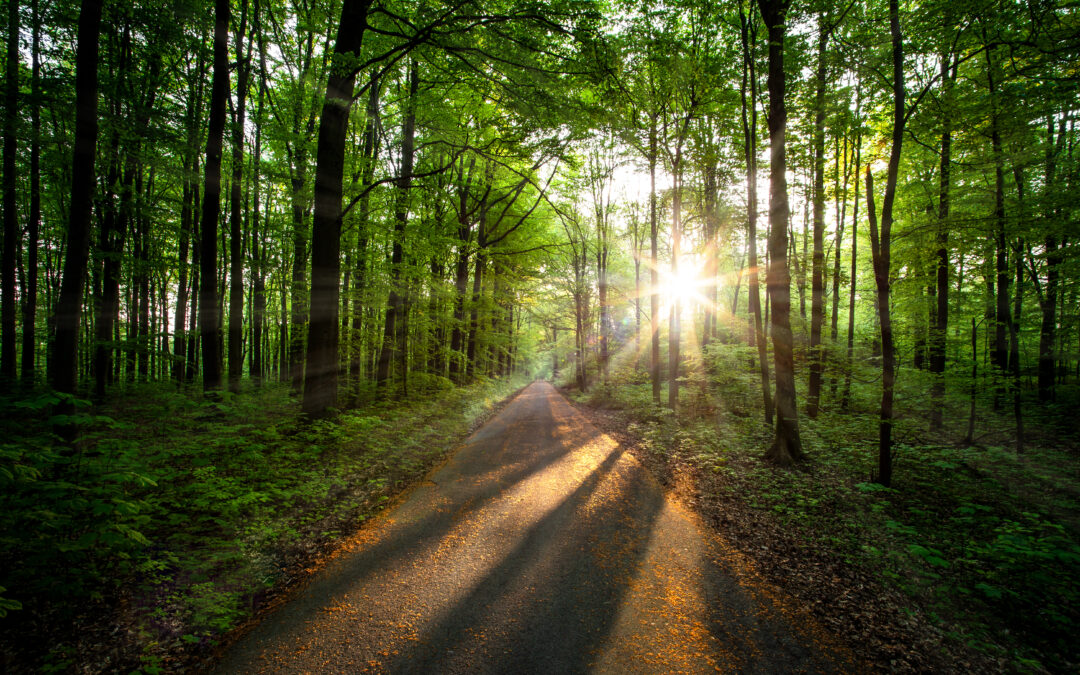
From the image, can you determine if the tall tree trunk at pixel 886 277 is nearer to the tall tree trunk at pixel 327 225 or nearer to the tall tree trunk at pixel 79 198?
the tall tree trunk at pixel 327 225

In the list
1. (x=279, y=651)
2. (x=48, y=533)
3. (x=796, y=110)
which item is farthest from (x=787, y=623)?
(x=796, y=110)

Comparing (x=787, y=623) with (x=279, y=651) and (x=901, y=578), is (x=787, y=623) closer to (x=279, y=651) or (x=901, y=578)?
(x=901, y=578)

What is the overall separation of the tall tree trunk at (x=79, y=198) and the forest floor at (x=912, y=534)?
9046 millimetres

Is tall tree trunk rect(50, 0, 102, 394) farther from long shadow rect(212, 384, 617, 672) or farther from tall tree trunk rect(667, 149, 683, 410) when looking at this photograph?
tall tree trunk rect(667, 149, 683, 410)

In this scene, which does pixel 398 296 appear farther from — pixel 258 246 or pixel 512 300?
pixel 258 246

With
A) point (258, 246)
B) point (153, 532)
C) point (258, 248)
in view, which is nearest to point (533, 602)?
point (153, 532)

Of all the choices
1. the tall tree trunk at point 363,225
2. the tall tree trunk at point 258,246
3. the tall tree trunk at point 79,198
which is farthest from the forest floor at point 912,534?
the tall tree trunk at point 258,246

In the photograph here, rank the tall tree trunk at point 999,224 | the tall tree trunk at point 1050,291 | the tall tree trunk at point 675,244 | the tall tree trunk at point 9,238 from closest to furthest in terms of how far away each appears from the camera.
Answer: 1. the tall tree trunk at point 999,224
2. the tall tree trunk at point 1050,291
3. the tall tree trunk at point 9,238
4. the tall tree trunk at point 675,244

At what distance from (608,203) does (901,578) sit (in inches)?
722

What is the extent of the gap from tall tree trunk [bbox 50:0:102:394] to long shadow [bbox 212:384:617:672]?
487 cm

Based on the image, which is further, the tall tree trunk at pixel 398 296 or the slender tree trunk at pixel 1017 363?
the tall tree trunk at pixel 398 296

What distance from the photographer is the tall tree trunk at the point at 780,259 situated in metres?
7.07

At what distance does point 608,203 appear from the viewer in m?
19.4

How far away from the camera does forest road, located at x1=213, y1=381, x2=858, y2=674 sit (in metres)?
2.73
